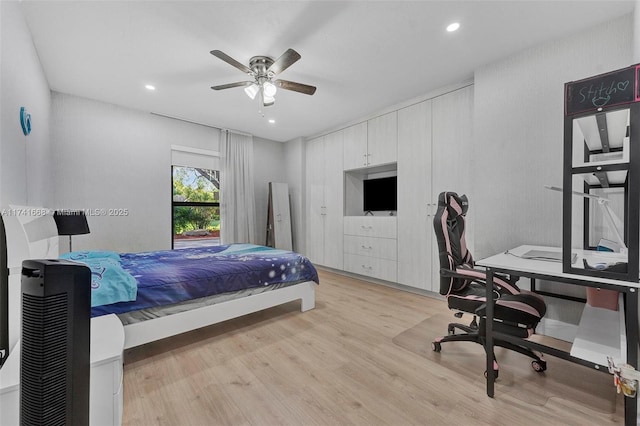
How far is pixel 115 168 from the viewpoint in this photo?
3.70 meters

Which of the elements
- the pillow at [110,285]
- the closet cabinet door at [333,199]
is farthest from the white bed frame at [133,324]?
the closet cabinet door at [333,199]

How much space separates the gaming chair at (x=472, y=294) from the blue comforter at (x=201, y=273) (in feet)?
4.90

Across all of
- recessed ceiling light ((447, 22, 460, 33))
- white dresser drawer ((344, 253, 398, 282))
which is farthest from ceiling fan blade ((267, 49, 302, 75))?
white dresser drawer ((344, 253, 398, 282))

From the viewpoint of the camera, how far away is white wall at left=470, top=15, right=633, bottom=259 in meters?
2.19

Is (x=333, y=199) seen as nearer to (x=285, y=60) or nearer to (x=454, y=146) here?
(x=454, y=146)

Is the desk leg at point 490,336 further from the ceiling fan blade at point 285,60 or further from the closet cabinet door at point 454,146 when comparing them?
the ceiling fan blade at point 285,60

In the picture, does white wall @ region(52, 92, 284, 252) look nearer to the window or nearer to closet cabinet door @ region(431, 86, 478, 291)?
the window

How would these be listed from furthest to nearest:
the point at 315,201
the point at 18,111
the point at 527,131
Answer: the point at 315,201 → the point at 527,131 → the point at 18,111

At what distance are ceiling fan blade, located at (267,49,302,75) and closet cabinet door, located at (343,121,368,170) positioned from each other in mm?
2084

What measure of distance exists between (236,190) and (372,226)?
254cm

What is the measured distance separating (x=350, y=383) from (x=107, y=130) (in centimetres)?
431

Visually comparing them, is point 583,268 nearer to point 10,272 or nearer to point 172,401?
point 172,401

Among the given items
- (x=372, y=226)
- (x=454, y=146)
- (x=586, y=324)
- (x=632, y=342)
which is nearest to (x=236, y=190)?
(x=372, y=226)

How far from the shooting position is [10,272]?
1035 mm
